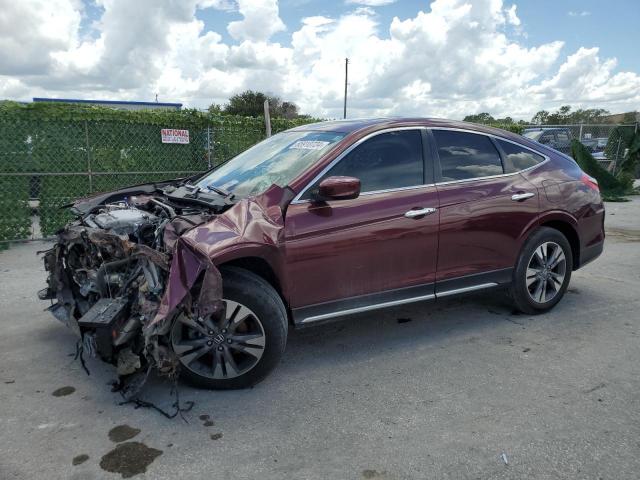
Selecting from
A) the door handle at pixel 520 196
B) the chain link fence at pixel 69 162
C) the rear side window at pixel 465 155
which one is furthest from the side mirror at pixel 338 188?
the chain link fence at pixel 69 162

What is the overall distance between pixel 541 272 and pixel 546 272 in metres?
0.07

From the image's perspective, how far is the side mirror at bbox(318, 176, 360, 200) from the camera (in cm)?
349

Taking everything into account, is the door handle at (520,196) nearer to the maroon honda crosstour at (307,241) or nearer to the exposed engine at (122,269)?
the maroon honda crosstour at (307,241)

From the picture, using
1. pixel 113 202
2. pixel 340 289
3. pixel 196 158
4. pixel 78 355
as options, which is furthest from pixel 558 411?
pixel 196 158

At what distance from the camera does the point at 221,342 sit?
3.34 meters

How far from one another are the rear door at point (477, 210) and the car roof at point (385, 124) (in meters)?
0.09

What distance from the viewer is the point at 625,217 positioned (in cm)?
1065

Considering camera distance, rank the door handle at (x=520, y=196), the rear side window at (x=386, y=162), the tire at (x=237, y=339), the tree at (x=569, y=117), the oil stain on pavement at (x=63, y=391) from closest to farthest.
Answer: the tire at (x=237, y=339) → the oil stain on pavement at (x=63, y=391) → the rear side window at (x=386, y=162) → the door handle at (x=520, y=196) → the tree at (x=569, y=117)

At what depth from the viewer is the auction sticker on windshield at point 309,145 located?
3.97 metres

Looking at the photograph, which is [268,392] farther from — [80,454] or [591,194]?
[591,194]

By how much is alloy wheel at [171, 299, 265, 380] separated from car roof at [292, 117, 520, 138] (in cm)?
168

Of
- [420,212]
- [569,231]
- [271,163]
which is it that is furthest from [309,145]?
[569,231]

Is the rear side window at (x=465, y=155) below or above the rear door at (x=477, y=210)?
above

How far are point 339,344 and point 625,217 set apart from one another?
354 inches
